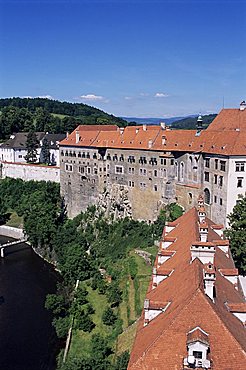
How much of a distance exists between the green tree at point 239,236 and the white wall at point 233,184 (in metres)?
4.09

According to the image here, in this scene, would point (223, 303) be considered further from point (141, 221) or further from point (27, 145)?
point (27, 145)

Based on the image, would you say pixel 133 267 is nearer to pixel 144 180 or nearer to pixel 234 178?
pixel 234 178

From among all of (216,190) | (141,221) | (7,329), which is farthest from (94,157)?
(7,329)

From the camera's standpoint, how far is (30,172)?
79.7 m

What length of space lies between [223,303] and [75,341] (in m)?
19.4

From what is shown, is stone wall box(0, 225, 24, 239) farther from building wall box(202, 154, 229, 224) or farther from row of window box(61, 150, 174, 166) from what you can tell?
building wall box(202, 154, 229, 224)

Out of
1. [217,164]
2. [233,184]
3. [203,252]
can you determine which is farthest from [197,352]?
[217,164]

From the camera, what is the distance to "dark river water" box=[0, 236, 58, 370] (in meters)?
32.9

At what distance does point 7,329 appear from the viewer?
123ft

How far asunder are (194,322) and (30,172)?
68141mm

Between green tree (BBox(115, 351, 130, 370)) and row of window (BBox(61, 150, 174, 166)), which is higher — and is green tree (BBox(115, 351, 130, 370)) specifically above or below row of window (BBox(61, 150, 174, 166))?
below

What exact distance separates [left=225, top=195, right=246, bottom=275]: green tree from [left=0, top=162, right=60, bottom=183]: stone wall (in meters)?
43.5

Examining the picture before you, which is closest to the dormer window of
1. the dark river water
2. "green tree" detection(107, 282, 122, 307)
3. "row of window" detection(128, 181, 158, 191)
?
the dark river water

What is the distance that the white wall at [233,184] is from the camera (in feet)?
132
